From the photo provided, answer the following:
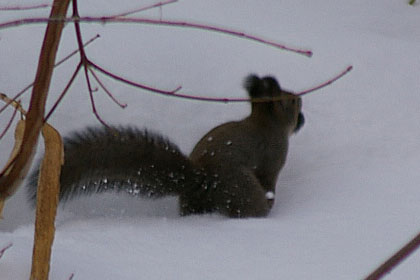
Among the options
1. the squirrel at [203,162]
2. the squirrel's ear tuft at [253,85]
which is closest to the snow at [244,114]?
the squirrel at [203,162]

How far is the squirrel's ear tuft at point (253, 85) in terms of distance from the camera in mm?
3726

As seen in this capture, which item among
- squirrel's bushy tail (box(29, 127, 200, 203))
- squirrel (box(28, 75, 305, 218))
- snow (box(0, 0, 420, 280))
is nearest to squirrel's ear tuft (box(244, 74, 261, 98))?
squirrel (box(28, 75, 305, 218))

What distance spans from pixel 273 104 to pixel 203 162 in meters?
0.49

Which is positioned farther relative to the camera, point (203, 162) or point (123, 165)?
point (203, 162)

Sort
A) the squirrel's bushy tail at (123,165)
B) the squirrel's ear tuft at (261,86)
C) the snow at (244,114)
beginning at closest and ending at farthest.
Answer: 1. the snow at (244,114)
2. the squirrel's bushy tail at (123,165)
3. the squirrel's ear tuft at (261,86)

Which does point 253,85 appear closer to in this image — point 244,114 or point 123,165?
point 244,114

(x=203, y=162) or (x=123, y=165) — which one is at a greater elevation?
(x=123, y=165)

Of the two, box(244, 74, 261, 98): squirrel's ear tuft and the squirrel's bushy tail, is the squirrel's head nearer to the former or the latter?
box(244, 74, 261, 98): squirrel's ear tuft

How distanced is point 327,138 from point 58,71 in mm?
1216

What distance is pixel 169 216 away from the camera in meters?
3.49

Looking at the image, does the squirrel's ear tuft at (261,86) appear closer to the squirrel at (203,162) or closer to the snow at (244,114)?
the squirrel at (203,162)

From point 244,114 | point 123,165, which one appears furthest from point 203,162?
point 244,114

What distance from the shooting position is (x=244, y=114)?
407 cm

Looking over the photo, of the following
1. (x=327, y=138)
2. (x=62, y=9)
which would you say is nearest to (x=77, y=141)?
(x=327, y=138)
